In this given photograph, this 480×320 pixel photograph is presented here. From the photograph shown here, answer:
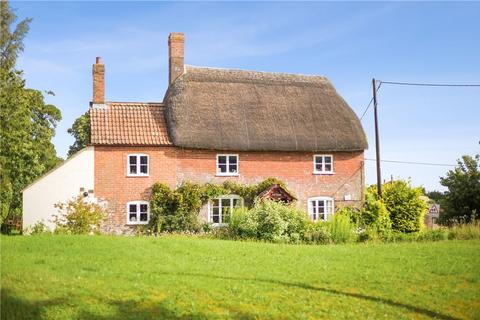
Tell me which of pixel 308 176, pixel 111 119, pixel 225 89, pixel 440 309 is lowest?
pixel 440 309

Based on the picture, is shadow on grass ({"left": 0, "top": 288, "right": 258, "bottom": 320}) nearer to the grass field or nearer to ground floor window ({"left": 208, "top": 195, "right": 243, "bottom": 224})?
the grass field

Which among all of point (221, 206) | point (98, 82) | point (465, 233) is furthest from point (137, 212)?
point (465, 233)

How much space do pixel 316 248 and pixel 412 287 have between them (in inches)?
253

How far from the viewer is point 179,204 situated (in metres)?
27.4

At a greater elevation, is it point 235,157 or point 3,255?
point 235,157

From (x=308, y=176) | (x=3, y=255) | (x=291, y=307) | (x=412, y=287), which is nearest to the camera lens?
(x=291, y=307)

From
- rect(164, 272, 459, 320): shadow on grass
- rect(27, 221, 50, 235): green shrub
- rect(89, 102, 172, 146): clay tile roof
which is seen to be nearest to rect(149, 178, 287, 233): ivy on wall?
rect(89, 102, 172, 146): clay tile roof

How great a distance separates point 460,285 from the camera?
44.9 ft

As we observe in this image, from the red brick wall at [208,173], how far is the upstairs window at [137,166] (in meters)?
0.24

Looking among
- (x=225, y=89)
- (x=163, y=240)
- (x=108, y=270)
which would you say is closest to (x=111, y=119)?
(x=225, y=89)

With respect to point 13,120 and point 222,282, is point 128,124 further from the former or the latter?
point 222,282

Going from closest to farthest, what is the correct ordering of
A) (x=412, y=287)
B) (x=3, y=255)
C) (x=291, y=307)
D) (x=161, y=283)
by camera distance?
(x=291, y=307), (x=161, y=283), (x=412, y=287), (x=3, y=255)

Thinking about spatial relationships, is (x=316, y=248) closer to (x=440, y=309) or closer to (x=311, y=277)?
(x=311, y=277)

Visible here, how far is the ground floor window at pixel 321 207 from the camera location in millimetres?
30406
